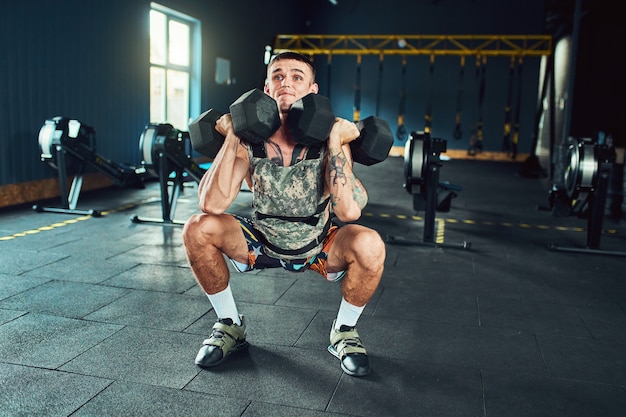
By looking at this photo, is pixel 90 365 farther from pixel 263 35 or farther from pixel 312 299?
pixel 263 35

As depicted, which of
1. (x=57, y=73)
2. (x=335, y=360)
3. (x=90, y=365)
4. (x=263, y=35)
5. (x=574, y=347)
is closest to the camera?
(x=90, y=365)

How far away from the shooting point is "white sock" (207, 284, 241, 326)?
198 cm

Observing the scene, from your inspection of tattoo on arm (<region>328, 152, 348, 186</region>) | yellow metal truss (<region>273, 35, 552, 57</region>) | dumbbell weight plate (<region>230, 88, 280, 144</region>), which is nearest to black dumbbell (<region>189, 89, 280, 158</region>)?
dumbbell weight plate (<region>230, 88, 280, 144</region>)

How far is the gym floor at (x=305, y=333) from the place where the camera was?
1668mm

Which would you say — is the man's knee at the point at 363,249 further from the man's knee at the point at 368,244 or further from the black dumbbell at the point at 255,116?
the black dumbbell at the point at 255,116

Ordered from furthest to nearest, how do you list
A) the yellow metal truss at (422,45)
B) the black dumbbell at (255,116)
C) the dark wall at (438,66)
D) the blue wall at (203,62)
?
the dark wall at (438,66)
the yellow metal truss at (422,45)
the blue wall at (203,62)
the black dumbbell at (255,116)

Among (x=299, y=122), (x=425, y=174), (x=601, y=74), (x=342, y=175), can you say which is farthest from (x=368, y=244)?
(x=601, y=74)

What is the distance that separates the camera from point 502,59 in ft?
39.3

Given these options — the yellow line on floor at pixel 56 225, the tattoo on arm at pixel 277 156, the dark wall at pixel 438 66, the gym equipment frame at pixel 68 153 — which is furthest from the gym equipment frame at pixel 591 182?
the dark wall at pixel 438 66

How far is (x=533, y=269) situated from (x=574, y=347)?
1264mm

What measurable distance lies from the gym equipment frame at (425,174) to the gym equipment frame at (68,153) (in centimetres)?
249

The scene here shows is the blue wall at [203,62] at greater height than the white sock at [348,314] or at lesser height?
greater

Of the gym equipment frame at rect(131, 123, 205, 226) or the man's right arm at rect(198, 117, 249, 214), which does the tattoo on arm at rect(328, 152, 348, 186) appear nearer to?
the man's right arm at rect(198, 117, 249, 214)

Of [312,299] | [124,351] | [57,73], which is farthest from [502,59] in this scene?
[124,351]
